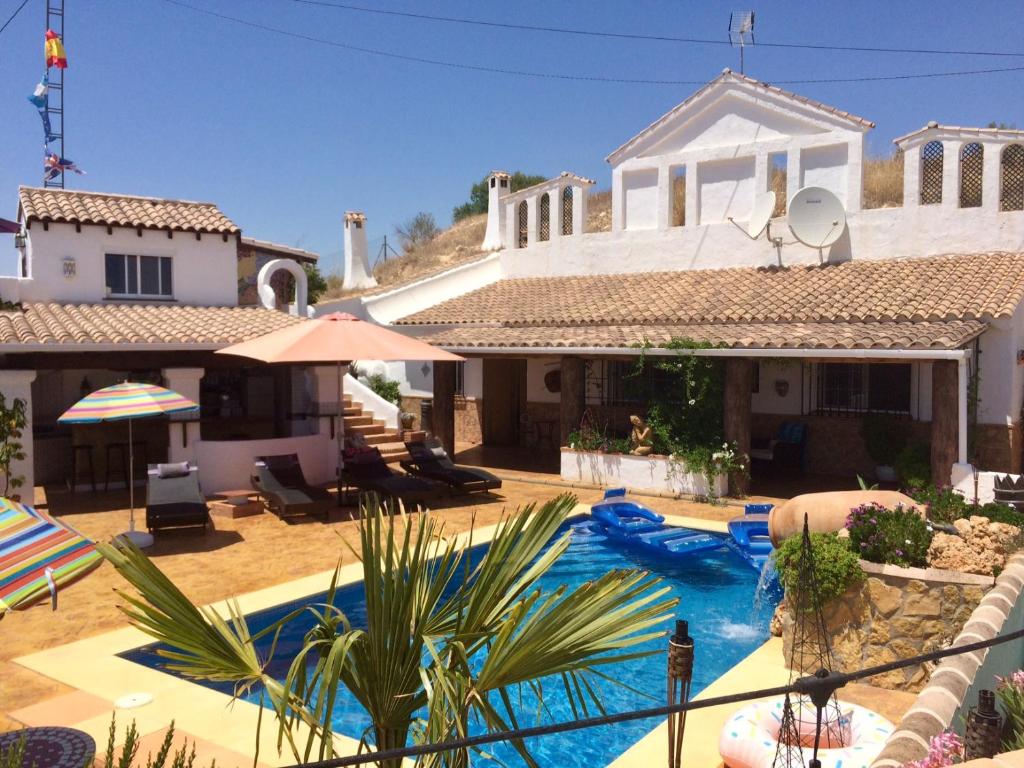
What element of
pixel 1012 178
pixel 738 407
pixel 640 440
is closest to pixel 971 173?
pixel 1012 178

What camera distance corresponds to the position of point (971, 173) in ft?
58.6

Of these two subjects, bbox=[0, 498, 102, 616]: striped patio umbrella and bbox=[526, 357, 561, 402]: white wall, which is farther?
bbox=[526, 357, 561, 402]: white wall

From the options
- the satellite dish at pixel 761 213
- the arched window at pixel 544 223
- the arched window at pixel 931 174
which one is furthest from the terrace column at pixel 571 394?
the arched window at pixel 931 174

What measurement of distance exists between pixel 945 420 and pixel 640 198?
11.8 meters

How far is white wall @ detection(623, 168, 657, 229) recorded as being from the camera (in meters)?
22.8

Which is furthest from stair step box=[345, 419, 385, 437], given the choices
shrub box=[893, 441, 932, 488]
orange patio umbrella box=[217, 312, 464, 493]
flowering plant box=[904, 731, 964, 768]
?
flowering plant box=[904, 731, 964, 768]

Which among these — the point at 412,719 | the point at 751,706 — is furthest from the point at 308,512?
the point at 412,719

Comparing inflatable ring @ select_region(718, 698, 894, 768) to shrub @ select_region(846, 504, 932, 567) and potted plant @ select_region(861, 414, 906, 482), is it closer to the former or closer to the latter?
shrub @ select_region(846, 504, 932, 567)

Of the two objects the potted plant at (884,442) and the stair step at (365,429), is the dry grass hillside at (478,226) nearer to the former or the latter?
the stair step at (365,429)

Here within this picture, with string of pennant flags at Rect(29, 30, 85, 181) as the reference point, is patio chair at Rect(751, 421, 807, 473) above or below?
below

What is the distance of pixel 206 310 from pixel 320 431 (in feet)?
15.3

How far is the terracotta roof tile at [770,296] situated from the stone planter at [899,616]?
838 centimetres

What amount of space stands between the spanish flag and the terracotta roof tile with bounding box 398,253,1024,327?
2383 centimetres

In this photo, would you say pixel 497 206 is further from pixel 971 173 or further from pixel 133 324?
pixel 971 173
